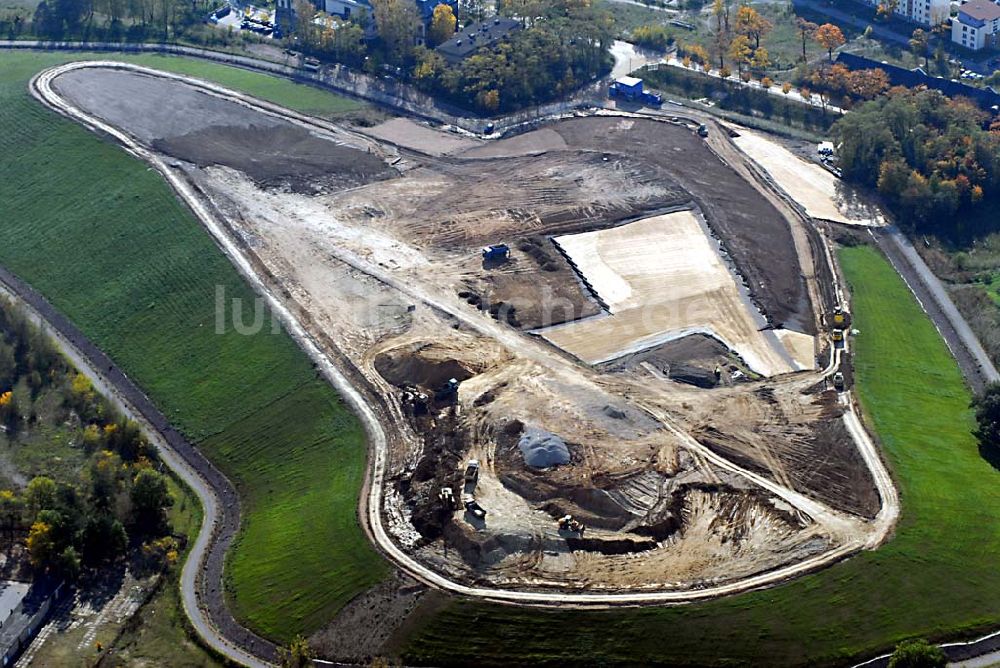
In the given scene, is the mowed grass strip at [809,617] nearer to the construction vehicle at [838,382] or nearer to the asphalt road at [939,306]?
the construction vehicle at [838,382]

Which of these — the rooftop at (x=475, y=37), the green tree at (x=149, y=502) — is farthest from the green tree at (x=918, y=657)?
the rooftop at (x=475, y=37)

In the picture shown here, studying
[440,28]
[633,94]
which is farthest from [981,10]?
[440,28]

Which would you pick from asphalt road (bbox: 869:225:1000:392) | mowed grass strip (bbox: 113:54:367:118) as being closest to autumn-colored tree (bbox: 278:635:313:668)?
asphalt road (bbox: 869:225:1000:392)

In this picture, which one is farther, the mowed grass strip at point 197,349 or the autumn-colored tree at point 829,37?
the autumn-colored tree at point 829,37

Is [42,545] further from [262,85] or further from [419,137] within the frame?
[262,85]

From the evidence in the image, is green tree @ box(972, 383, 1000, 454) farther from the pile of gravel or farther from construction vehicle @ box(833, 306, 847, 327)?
the pile of gravel

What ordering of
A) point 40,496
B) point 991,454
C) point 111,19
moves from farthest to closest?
point 111,19, point 991,454, point 40,496
